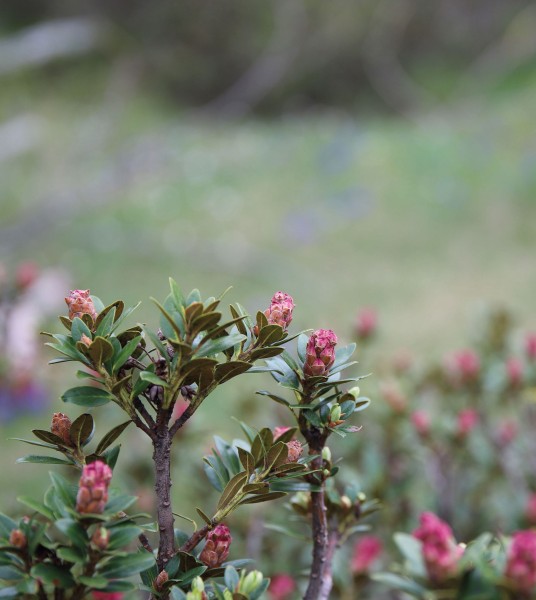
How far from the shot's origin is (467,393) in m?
1.40

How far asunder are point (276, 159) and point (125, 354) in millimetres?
3683

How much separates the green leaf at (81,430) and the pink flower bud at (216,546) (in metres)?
0.11

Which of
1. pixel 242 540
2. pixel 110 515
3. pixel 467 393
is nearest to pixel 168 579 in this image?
pixel 110 515

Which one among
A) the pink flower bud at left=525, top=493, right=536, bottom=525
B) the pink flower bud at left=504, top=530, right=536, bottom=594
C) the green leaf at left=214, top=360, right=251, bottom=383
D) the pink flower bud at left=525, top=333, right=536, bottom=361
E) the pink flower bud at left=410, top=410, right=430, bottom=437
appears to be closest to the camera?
the pink flower bud at left=504, top=530, right=536, bottom=594

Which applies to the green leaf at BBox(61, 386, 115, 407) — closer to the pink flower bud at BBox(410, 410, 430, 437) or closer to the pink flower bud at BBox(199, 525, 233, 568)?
the pink flower bud at BBox(199, 525, 233, 568)

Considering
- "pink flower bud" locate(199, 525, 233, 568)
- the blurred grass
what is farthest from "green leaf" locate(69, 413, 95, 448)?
the blurred grass

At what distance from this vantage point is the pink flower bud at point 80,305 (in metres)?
Answer: 0.52

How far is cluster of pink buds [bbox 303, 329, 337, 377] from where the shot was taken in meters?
0.52

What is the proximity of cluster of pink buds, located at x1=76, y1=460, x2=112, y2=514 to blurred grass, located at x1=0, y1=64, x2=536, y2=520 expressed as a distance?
172cm

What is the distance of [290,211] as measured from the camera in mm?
3682

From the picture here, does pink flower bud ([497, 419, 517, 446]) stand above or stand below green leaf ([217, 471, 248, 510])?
above

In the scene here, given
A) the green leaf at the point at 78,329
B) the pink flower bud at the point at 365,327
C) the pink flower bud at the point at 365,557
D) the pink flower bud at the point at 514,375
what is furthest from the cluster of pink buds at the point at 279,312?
the pink flower bud at the point at 514,375

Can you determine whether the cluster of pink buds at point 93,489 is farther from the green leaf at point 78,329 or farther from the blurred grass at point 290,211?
the blurred grass at point 290,211

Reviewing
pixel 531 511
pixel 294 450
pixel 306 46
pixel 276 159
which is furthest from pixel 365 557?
pixel 306 46
